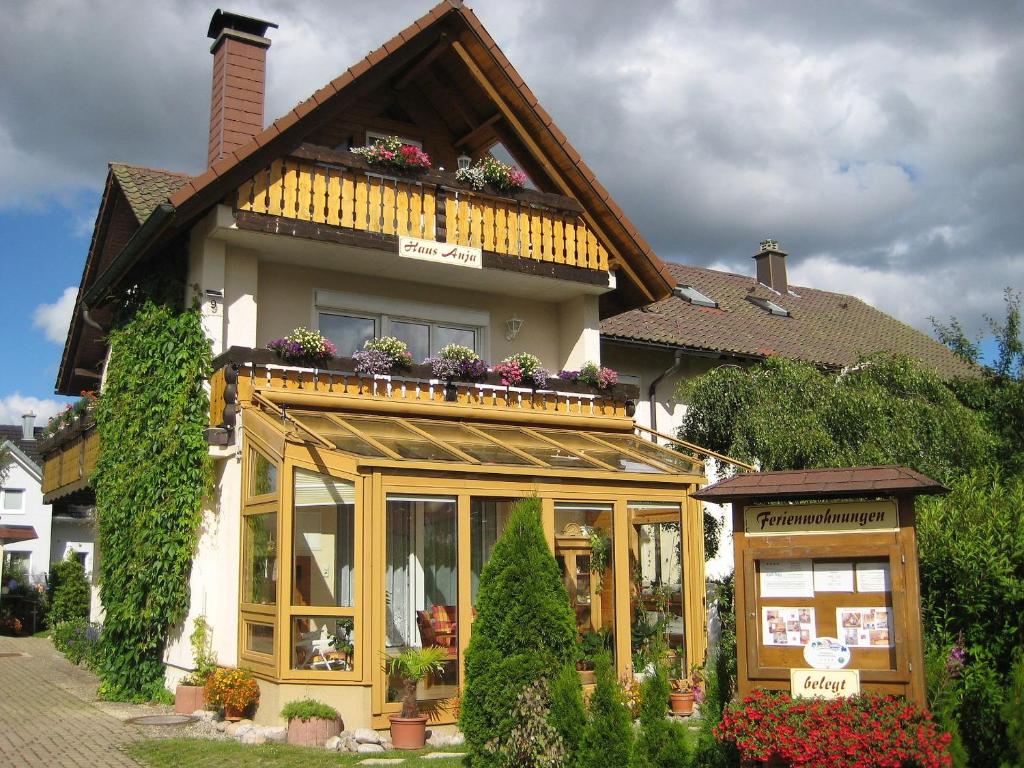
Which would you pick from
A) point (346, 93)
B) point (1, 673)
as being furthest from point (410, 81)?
point (1, 673)

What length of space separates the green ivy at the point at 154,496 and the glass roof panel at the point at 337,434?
146 centimetres

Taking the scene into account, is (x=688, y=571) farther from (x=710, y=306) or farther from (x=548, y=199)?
(x=710, y=306)

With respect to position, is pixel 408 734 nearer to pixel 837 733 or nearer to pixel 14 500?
pixel 837 733

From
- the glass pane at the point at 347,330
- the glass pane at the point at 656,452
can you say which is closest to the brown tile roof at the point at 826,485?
the glass pane at the point at 656,452

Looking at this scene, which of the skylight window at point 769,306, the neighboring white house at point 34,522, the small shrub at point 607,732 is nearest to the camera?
the small shrub at point 607,732

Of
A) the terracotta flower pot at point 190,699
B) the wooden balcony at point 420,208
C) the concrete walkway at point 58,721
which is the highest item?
the wooden balcony at point 420,208

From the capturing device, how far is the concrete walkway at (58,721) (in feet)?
32.4

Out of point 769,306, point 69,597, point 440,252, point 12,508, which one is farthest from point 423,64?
point 12,508

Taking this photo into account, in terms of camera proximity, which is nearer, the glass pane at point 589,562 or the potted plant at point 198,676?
the potted plant at point 198,676

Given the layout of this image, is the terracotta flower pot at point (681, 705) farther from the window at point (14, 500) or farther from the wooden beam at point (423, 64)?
the window at point (14, 500)

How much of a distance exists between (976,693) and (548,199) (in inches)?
396

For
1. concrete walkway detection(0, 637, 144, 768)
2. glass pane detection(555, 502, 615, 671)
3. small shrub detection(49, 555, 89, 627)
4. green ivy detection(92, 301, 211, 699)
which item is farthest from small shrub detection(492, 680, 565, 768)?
small shrub detection(49, 555, 89, 627)

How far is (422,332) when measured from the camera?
15.9 meters

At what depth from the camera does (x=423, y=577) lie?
1231 cm
